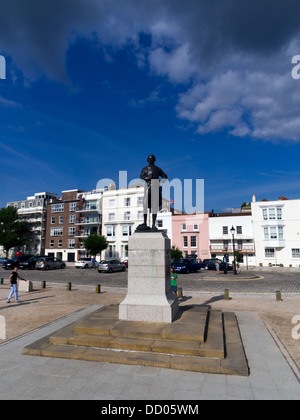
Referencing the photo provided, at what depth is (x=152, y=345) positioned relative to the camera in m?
6.12

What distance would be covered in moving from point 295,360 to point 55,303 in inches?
416

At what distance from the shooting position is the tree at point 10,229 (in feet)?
170

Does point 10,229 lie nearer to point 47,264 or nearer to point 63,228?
point 63,228

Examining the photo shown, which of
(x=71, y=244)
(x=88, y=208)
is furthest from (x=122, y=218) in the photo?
(x=71, y=244)

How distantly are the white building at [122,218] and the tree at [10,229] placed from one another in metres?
18.8

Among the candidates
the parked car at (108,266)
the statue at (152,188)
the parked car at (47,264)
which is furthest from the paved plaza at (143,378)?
the parked car at (47,264)

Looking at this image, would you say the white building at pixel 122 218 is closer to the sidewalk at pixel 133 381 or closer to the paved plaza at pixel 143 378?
the paved plaza at pixel 143 378

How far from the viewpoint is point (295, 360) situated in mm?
5996

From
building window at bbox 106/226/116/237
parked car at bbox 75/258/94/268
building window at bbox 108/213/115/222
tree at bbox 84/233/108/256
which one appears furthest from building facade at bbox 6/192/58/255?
parked car at bbox 75/258/94/268

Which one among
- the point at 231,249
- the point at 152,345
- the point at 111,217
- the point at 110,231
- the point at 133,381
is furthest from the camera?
the point at 111,217

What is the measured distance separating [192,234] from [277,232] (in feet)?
42.3

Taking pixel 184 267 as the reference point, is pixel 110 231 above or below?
above

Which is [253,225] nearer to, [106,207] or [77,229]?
A: [106,207]
